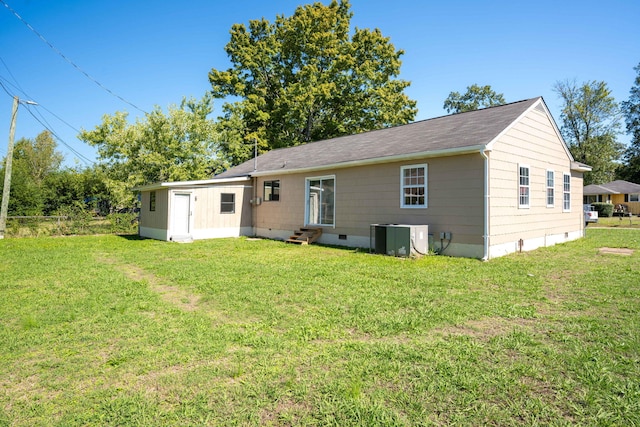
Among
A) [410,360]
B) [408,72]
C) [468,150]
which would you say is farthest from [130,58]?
[408,72]

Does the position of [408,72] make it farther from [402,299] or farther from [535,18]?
[402,299]

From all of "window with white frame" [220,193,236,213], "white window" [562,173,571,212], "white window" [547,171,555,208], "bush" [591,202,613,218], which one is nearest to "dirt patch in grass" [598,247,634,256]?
"white window" [547,171,555,208]

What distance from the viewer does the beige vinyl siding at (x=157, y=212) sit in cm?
1432

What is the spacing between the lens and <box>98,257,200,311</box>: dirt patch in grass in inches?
201

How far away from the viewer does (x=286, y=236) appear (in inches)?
572

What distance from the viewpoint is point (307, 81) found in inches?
1107

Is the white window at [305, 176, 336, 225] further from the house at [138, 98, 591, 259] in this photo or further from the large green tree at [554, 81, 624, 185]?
the large green tree at [554, 81, 624, 185]

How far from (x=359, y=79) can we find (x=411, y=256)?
24020mm

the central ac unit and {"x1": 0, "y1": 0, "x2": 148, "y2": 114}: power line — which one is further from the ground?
{"x1": 0, "y1": 0, "x2": 148, "y2": 114}: power line

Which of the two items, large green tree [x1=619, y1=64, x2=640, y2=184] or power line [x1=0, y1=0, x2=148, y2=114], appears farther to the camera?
large green tree [x1=619, y1=64, x2=640, y2=184]

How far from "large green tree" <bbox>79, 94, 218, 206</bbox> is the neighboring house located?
120 feet

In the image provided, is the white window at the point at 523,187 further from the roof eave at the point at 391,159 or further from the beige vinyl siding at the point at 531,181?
the roof eave at the point at 391,159

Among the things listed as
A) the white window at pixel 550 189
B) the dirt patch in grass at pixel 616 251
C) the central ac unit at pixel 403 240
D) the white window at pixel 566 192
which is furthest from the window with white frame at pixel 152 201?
the white window at pixel 566 192

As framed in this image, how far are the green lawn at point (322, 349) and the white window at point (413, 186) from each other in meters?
3.62
